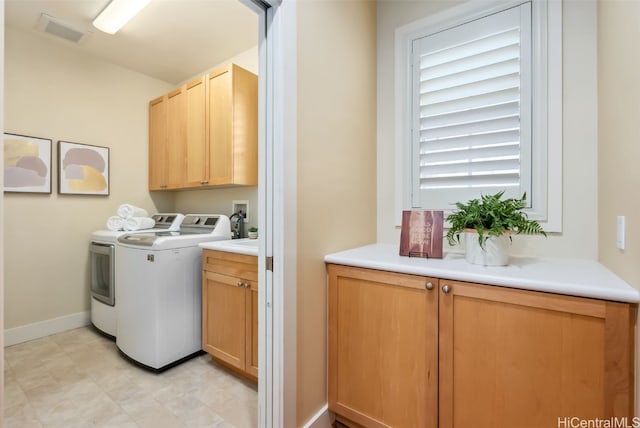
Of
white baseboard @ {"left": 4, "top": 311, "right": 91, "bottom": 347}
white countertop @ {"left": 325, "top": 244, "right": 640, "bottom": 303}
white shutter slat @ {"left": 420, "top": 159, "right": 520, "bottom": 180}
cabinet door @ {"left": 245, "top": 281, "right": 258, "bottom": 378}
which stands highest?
white shutter slat @ {"left": 420, "top": 159, "right": 520, "bottom": 180}

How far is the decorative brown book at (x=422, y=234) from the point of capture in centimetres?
147

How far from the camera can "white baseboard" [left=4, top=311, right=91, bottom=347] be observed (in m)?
Result: 2.43

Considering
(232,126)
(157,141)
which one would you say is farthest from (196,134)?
(157,141)

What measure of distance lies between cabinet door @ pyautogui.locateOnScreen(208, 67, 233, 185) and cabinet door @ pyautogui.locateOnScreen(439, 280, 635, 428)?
1.98 m

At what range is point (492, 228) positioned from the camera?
1259mm

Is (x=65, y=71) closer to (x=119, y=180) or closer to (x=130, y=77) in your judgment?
(x=130, y=77)

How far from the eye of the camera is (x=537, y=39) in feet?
4.86

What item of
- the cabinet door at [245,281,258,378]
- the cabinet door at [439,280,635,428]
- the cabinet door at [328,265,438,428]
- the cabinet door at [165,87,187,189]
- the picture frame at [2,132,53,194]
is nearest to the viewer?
the cabinet door at [439,280,635,428]

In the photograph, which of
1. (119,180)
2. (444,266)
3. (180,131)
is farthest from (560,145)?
(119,180)

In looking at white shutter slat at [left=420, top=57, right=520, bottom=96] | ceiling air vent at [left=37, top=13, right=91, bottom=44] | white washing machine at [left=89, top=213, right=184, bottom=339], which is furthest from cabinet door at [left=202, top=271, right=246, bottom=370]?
ceiling air vent at [left=37, top=13, right=91, bottom=44]

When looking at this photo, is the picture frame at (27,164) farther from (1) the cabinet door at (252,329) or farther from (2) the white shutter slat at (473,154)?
(2) the white shutter slat at (473,154)

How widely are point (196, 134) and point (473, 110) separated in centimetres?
231

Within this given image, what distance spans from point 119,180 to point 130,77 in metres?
1.11

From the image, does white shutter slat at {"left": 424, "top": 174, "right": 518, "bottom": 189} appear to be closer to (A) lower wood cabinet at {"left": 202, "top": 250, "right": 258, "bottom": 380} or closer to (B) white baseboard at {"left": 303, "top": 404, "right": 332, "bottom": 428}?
(A) lower wood cabinet at {"left": 202, "top": 250, "right": 258, "bottom": 380}
